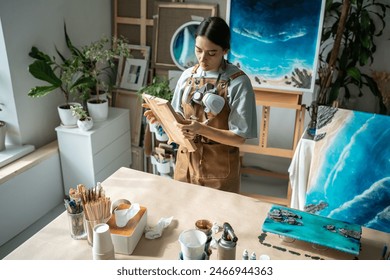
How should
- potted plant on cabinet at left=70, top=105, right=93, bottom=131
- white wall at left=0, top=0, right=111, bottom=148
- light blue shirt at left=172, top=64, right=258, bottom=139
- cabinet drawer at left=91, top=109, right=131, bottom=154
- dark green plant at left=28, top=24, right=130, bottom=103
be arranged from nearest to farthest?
light blue shirt at left=172, top=64, right=258, bottom=139
white wall at left=0, top=0, right=111, bottom=148
dark green plant at left=28, top=24, right=130, bottom=103
potted plant on cabinet at left=70, top=105, right=93, bottom=131
cabinet drawer at left=91, top=109, right=131, bottom=154

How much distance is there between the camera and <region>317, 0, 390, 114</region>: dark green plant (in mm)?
2707

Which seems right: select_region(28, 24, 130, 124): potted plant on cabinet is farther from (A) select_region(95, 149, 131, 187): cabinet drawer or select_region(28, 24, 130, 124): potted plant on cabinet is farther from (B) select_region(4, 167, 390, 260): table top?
(B) select_region(4, 167, 390, 260): table top

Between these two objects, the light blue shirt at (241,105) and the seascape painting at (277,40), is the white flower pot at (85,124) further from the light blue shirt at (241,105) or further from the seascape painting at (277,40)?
the light blue shirt at (241,105)

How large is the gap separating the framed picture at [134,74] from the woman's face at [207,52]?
6.16 feet

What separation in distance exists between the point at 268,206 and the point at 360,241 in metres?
0.38

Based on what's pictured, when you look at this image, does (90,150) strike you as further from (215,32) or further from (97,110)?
(215,32)

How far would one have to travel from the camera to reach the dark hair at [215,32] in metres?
1.62

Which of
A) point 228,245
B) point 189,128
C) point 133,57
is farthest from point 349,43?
point 228,245

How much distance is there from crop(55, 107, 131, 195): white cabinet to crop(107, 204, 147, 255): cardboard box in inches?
65.6

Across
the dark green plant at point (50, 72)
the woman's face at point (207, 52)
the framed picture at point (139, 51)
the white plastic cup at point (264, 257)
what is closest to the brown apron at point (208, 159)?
the woman's face at point (207, 52)

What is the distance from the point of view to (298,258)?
4.31 feet

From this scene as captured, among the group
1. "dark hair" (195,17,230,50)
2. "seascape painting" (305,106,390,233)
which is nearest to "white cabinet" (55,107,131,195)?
"dark hair" (195,17,230,50)

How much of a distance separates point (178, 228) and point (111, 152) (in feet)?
6.42

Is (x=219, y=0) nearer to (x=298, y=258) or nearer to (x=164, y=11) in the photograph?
(x=164, y=11)
